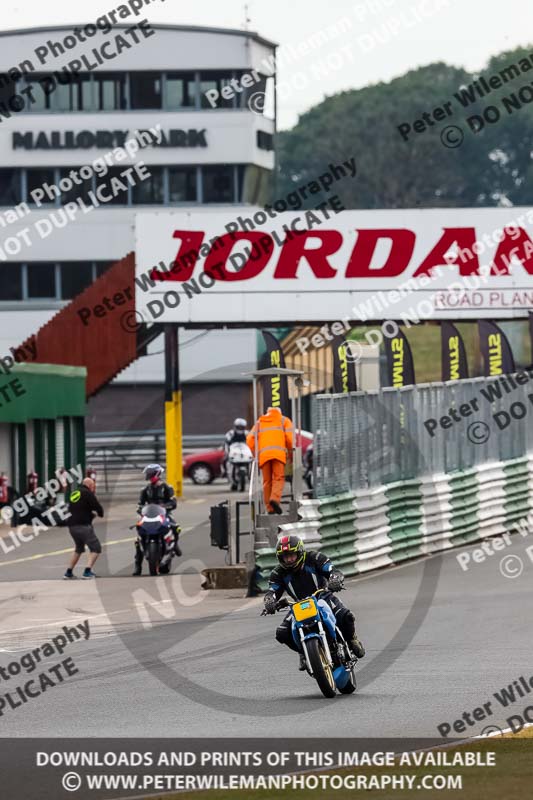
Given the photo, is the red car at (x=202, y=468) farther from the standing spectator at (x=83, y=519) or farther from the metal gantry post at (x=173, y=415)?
the standing spectator at (x=83, y=519)

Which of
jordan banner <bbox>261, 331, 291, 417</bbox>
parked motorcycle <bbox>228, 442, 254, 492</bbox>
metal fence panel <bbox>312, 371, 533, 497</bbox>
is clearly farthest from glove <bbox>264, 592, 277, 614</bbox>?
parked motorcycle <bbox>228, 442, 254, 492</bbox>

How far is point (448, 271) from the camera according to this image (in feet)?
127

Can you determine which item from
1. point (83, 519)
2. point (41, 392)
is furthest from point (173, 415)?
point (83, 519)

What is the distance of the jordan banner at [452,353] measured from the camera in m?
34.8

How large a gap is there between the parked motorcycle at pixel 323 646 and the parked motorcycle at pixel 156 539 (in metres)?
10.1

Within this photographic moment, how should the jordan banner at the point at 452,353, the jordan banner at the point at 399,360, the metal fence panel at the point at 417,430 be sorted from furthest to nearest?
the jordan banner at the point at 452,353
the jordan banner at the point at 399,360
the metal fence panel at the point at 417,430

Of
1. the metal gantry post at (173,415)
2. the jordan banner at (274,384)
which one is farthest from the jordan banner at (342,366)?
the metal gantry post at (173,415)

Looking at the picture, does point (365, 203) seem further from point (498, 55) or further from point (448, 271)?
point (448, 271)

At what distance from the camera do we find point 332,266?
38594 mm

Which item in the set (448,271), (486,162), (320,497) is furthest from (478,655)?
(486,162)

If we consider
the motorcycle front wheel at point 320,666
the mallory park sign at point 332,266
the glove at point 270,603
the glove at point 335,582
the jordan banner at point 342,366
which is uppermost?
the mallory park sign at point 332,266

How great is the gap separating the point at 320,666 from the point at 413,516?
1192cm

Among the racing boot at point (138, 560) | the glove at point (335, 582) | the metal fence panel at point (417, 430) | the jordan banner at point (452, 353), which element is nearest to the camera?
the glove at point (335, 582)

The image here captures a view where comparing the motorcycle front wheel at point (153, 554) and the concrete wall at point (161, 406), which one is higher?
the concrete wall at point (161, 406)
